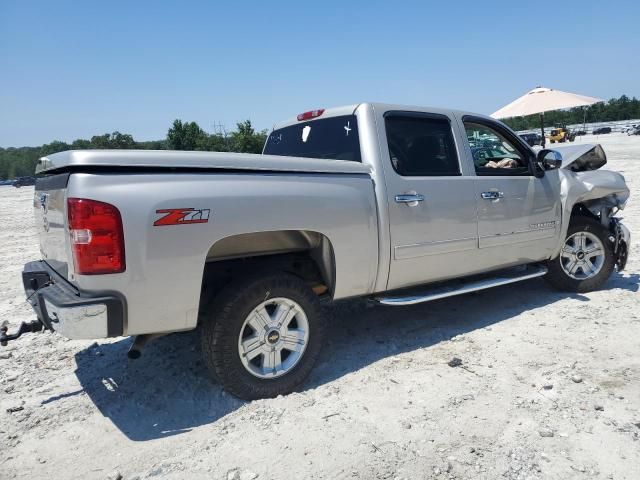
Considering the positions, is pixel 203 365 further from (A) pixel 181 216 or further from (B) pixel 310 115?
(B) pixel 310 115

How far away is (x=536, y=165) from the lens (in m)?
4.70

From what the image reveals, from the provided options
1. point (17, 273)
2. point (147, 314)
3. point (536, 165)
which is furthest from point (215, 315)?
point (17, 273)

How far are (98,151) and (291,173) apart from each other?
3.89ft

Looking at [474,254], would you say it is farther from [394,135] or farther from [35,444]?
[35,444]

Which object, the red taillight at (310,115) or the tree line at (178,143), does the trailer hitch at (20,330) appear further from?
the tree line at (178,143)

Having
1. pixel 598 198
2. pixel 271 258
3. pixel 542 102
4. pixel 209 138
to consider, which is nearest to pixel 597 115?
pixel 209 138

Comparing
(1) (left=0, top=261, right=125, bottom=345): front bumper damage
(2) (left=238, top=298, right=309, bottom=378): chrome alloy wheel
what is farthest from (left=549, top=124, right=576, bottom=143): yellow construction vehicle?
(1) (left=0, top=261, right=125, bottom=345): front bumper damage

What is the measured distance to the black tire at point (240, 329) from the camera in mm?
2963

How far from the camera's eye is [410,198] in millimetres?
3635

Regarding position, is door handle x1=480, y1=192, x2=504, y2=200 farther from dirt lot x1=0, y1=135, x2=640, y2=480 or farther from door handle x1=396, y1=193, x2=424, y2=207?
dirt lot x1=0, y1=135, x2=640, y2=480

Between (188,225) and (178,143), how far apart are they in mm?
78917

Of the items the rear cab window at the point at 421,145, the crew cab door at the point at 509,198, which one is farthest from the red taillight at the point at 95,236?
the crew cab door at the point at 509,198

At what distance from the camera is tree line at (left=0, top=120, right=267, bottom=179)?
61.8m

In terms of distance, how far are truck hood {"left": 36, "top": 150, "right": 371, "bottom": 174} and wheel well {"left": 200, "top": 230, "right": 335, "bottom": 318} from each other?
1.49ft
